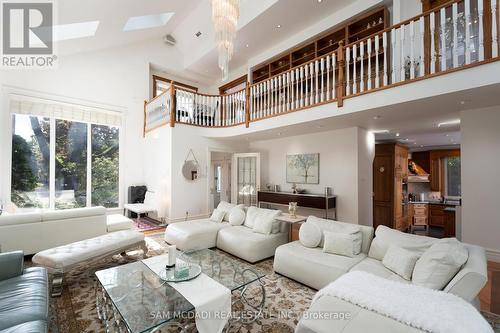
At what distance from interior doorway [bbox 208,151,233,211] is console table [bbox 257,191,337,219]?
1.80m

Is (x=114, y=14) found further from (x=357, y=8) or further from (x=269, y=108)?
(x=357, y=8)

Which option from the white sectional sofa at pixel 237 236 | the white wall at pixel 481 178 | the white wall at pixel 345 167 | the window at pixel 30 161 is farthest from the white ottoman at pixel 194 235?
the white wall at pixel 481 178

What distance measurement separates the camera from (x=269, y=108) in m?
5.31

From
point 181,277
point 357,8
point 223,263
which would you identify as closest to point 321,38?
point 357,8

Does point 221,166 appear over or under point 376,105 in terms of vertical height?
under

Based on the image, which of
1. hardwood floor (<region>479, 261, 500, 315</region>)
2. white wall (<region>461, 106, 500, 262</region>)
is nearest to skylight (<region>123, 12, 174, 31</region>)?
white wall (<region>461, 106, 500, 262</region>)

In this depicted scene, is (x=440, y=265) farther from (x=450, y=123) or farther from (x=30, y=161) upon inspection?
(x=30, y=161)

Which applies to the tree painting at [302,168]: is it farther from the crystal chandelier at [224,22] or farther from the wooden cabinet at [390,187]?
the crystal chandelier at [224,22]

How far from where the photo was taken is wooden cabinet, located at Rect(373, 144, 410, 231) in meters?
6.04

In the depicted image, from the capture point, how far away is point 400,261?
235 cm

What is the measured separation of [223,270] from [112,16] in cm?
561

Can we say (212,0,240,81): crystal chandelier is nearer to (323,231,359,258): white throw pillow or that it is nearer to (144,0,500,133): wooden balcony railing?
(144,0,500,133): wooden balcony railing

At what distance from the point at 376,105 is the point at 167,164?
191 inches

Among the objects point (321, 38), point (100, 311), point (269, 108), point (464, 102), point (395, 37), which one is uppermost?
point (321, 38)
